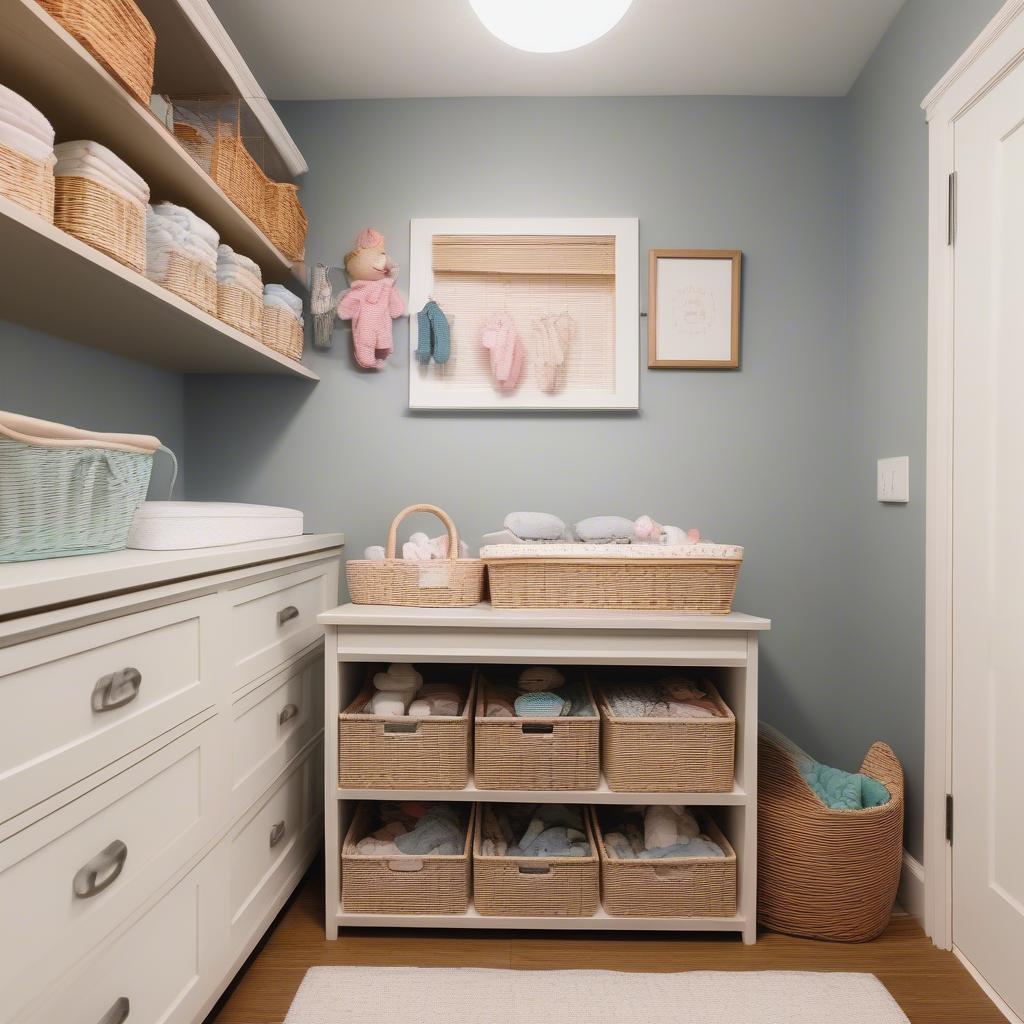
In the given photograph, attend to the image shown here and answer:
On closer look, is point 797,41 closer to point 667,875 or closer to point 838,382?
point 838,382

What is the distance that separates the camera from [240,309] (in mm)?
1689

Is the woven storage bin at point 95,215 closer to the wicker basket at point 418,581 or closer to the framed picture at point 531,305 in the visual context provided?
the wicker basket at point 418,581

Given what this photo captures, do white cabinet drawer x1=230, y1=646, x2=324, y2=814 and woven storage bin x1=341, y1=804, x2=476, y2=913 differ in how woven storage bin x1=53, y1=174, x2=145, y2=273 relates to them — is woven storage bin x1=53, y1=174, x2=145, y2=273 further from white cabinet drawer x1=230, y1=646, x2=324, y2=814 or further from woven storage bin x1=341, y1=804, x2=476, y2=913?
woven storage bin x1=341, y1=804, x2=476, y2=913

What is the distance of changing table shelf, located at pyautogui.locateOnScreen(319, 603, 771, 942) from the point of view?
159 cm

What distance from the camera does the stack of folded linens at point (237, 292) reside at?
1.64 m

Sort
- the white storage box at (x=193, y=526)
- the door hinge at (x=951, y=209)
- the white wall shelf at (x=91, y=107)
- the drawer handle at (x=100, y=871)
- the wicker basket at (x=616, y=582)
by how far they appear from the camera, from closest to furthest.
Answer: the drawer handle at (x=100, y=871) < the white wall shelf at (x=91, y=107) < the white storage box at (x=193, y=526) < the door hinge at (x=951, y=209) < the wicker basket at (x=616, y=582)

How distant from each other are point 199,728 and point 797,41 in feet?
7.69

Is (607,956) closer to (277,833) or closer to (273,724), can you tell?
(277,833)

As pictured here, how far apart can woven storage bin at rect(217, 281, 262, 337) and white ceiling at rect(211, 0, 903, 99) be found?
0.77 m

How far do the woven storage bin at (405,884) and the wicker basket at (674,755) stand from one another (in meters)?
0.46

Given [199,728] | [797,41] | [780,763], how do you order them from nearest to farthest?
[199,728] → [780,763] → [797,41]

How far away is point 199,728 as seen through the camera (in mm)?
1245

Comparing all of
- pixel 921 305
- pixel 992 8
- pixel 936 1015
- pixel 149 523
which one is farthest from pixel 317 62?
pixel 936 1015

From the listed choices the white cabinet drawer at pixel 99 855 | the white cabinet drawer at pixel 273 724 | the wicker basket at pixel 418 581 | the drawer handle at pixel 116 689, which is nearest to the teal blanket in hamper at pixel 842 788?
the wicker basket at pixel 418 581
